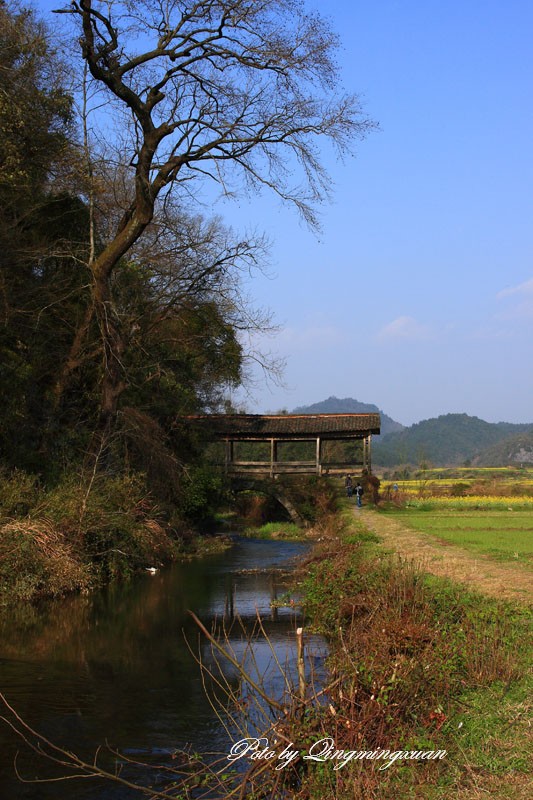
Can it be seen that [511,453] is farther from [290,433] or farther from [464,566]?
[464,566]

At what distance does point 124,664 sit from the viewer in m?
10.5

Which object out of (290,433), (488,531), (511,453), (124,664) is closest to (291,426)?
(290,433)

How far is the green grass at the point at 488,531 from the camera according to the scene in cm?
1669

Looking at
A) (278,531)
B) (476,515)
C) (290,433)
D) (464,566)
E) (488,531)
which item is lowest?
(278,531)

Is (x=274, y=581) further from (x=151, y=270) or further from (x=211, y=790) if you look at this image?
(x=151, y=270)

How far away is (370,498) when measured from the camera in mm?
33656

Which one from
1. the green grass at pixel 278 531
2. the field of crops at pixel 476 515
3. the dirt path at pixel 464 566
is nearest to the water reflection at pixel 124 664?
the dirt path at pixel 464 566

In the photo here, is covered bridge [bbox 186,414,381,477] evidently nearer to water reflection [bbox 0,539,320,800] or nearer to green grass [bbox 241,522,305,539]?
green grass [bbox 241,522,305,539]

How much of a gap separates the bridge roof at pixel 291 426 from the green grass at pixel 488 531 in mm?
4148

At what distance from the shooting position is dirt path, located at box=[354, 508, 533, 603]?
11.5 meters

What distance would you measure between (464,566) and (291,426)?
841 inches

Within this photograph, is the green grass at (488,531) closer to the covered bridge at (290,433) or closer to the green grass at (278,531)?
the covered bridge at (290,433)

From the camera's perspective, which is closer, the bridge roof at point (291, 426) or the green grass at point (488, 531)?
the green grass at point (488, 531)

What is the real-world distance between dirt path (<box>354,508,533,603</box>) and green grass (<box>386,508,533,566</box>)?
544mm
